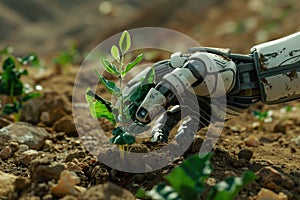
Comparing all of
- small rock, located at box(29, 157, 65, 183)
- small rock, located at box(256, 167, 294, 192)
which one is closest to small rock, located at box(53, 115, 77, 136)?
small rock, located at box(29, 157, 65, 183)

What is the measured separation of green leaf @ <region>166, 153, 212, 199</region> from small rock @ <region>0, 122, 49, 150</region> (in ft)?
4.11

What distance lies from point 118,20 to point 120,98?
808cm

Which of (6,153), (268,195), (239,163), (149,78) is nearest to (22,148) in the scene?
(6,153)

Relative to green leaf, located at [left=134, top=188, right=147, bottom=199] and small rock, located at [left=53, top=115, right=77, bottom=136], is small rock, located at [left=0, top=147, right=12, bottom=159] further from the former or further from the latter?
Answer: green leaf, located at [left=134, top=188, right=147, bottom=199]

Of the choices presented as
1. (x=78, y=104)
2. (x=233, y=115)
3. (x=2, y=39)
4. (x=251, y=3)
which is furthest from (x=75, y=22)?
(x=233, y=115)

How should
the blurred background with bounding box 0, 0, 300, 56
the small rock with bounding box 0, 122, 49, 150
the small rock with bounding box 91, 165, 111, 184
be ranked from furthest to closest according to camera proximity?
the blurred background with bounding box 0, 0, 300, 56
the small rock with bounding box 0, 122, 49, 150
the small rock with bounding box 91, 165, 111, 184

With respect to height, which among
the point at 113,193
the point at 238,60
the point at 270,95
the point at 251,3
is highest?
the point at 251,3

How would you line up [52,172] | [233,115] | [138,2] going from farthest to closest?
[138,2] < [233,115] < [52,172]

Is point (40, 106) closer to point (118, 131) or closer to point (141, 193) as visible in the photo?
point (118, 131)

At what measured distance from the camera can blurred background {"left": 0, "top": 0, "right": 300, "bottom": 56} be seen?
26.2 ft

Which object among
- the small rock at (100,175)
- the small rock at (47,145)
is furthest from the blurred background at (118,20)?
the small rock at (100,175)

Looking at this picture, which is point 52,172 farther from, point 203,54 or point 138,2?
point 138,2

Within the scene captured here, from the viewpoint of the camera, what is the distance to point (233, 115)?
2611mm

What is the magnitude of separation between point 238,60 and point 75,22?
26.5 ft
